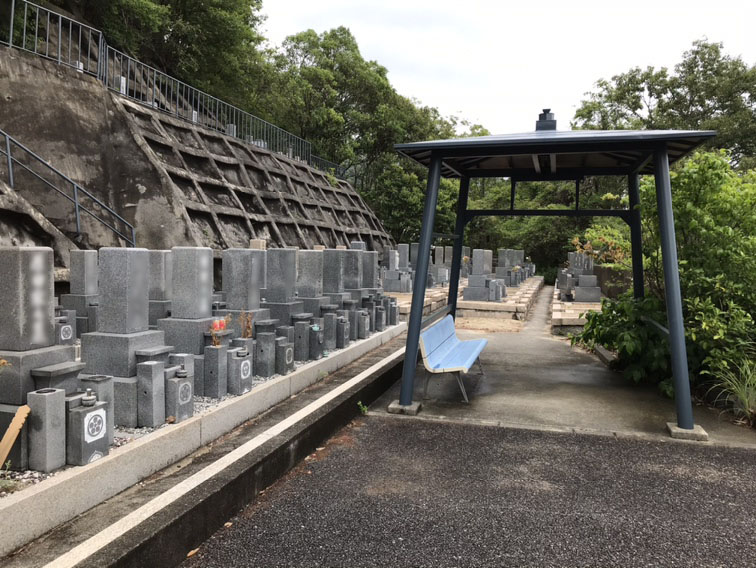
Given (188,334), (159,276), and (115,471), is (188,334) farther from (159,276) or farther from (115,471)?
(115,471)

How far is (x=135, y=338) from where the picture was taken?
176 inches

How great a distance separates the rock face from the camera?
467 inches

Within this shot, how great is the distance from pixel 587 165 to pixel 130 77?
1911 cm

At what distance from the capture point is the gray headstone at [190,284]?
5.50 meters

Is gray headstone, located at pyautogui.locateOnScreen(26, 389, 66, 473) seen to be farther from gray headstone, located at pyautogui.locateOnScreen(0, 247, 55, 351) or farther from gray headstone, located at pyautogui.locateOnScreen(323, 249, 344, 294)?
gray headstone, located at pyautogui.locateOnScreen(323, 249, 344, 294)

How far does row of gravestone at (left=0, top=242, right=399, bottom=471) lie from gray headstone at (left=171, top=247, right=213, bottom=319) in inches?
0.4

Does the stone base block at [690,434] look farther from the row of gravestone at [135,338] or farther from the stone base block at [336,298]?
the stone base block at [336,298]

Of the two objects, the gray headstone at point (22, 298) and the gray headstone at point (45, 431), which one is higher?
the gray headstone at point (22, 298)

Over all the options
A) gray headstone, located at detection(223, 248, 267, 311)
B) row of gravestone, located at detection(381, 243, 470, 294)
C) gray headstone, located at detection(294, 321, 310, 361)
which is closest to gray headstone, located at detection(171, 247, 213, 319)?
gray headstone, located at detection(223, 248, 267, 311)

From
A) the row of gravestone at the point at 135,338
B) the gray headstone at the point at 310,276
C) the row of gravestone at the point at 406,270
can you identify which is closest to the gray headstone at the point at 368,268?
the gray headstone at the point at 310,276

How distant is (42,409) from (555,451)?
3.82 metres

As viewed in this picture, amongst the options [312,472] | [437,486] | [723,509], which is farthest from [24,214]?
[723,509]

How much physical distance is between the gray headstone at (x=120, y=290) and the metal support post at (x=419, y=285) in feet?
8.73

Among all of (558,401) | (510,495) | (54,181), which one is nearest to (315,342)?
(558,401)
